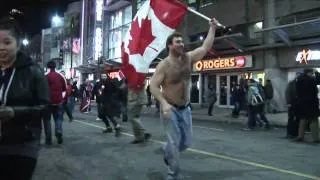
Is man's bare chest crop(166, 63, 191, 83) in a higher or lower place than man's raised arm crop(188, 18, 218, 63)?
lower

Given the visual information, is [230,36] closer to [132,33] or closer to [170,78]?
[132,33]

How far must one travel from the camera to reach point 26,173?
3338 millimetres

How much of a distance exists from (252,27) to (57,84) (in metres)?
19.6

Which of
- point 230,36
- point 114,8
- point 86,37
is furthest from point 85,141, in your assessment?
point 86,37

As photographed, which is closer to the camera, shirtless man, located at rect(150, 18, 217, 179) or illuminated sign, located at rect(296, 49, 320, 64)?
shirtless man, located at rect(150, 18, 217, 179)

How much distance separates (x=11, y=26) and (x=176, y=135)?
3.56 m

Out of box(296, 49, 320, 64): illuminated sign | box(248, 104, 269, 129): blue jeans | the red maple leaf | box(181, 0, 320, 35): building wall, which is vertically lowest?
box(248, 104, 269, 129): blue jeans

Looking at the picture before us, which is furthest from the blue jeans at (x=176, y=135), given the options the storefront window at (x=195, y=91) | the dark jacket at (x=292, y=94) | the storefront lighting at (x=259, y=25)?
the storefront window at (x=195, y=91)

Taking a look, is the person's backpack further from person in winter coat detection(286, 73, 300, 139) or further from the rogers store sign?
the rogers store sign

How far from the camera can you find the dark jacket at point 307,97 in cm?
1298

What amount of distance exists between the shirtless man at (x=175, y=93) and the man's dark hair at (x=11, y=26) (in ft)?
10.7

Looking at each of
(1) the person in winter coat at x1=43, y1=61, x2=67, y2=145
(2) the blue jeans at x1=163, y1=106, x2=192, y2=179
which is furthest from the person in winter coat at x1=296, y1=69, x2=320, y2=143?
(2) the blue jeans at x1=163, y1=106, x2=192, y2=179

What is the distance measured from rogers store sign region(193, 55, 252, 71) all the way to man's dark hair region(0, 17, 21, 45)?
26258mm

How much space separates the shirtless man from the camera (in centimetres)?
660
